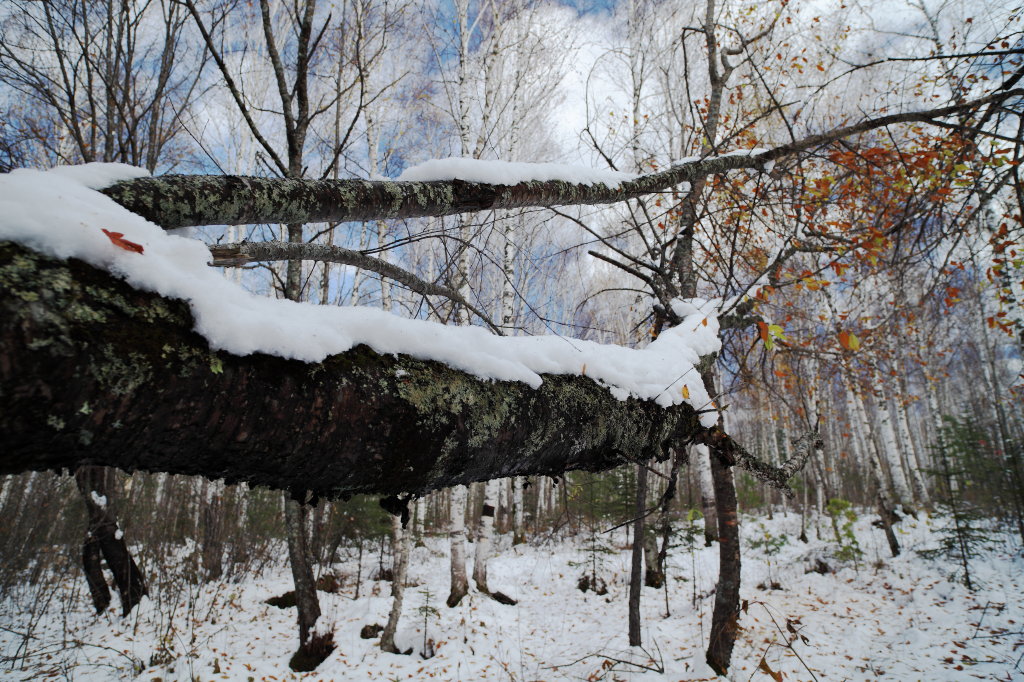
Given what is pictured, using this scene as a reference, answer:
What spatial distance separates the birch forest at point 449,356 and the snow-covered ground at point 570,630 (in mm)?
54

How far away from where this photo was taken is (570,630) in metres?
5.69

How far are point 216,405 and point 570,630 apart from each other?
6289 mm

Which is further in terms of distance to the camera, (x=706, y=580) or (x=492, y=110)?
(x=492, y=110)

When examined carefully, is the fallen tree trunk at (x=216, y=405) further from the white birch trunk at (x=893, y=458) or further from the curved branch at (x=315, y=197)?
the white birch trunk at (x=893, y=458)

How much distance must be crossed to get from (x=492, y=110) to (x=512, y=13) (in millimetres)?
1920

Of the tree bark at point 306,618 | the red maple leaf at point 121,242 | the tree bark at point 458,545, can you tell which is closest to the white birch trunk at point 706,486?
the tree bark at point 458,545

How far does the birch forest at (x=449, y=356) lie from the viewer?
635 millimetres

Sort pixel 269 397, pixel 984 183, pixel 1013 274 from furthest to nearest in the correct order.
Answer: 1. pixel 1013 274
2. pixel 984 183
3. pixel 269 397

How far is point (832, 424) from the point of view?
2112 cm

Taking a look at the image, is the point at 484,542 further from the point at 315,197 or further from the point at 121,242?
the point at 121,242

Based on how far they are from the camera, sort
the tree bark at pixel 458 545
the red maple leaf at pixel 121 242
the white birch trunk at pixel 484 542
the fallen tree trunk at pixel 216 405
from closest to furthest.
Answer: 1. the fallen tree trunk at pixel 216 405
2. the red maple leaf at pixel 121 242
3. the tree bark at pixel 458 545
4. the white birch trunk at pixel 484 542

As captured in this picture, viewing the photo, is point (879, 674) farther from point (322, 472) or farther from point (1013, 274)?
point (322, 472)

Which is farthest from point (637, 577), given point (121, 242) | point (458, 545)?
point (121, 242)

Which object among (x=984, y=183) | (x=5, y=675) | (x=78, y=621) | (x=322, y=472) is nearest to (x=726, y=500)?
(x=984, y=183)
